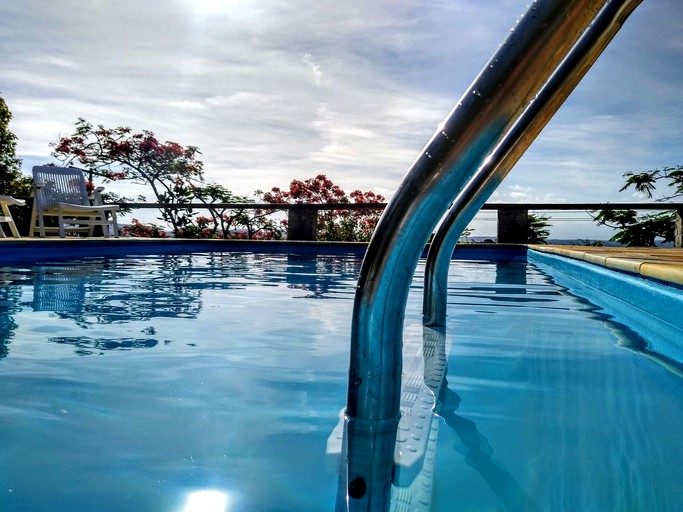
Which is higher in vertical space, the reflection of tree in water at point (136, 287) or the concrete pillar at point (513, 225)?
the concrete pillar at point (513, 225)

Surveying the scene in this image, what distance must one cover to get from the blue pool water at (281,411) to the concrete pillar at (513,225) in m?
7.16

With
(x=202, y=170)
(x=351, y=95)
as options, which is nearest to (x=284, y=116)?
(x=202, y=170)

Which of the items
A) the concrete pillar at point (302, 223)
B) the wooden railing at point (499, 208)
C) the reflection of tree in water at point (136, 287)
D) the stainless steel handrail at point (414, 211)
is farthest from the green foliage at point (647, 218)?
the stainless steel handrail at point (414, 211)

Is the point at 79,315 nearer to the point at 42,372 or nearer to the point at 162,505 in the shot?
the point at 42,372

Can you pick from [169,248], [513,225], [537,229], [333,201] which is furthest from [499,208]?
[169,248]

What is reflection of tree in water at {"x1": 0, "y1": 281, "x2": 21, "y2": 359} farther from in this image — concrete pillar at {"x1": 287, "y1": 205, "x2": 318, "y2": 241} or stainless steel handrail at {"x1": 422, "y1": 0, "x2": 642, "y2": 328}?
concrete pillar at {"x1": 287, "y1": 205, "x2": 318, "y2": 241}

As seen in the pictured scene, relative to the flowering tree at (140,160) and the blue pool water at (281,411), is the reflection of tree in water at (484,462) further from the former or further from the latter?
the flowering tree at (140,160)

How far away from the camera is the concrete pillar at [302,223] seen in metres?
10.9

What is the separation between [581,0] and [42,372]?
6.65ft

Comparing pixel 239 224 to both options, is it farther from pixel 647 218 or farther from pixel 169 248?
pixel 647 218

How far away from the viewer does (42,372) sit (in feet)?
6.03

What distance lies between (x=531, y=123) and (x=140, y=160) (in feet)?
42.8

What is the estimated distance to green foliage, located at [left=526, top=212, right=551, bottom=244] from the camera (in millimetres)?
10227

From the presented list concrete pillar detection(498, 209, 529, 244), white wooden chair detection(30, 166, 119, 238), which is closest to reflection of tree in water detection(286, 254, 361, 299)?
concrete pillar detection(498, 209, 529, 244)
